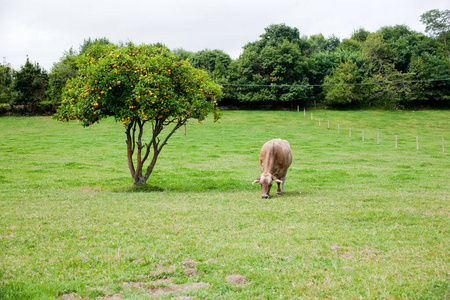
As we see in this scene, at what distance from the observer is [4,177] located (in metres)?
21.0

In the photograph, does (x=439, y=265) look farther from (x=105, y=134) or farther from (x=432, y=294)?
(x=105, y=134)

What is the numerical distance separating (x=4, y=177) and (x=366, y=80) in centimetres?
6567

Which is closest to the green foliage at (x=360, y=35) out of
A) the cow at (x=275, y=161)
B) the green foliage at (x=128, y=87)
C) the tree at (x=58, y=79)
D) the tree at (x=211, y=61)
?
the tree at (x=211, y=61)

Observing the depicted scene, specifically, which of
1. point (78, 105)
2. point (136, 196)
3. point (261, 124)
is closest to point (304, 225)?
point (136, 196)

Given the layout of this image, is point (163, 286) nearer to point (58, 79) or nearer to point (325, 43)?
point (58, 79)

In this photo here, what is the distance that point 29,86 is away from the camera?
209 ft

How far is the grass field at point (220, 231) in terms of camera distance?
6.73 meters

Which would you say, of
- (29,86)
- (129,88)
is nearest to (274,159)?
(129,88)

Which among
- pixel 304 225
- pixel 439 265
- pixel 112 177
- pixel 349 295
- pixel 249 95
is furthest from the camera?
pixel 249 95

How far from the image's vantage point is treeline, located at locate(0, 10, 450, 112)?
65.4 m

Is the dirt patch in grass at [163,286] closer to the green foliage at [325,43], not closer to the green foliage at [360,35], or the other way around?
the green foliage at [360,35]

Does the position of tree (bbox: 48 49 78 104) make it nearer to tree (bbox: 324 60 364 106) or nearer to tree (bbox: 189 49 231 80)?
tree (bbox: 189 49 231 80)

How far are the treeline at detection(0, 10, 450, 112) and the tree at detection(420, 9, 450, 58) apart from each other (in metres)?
6.07

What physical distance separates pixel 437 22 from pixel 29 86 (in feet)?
279
